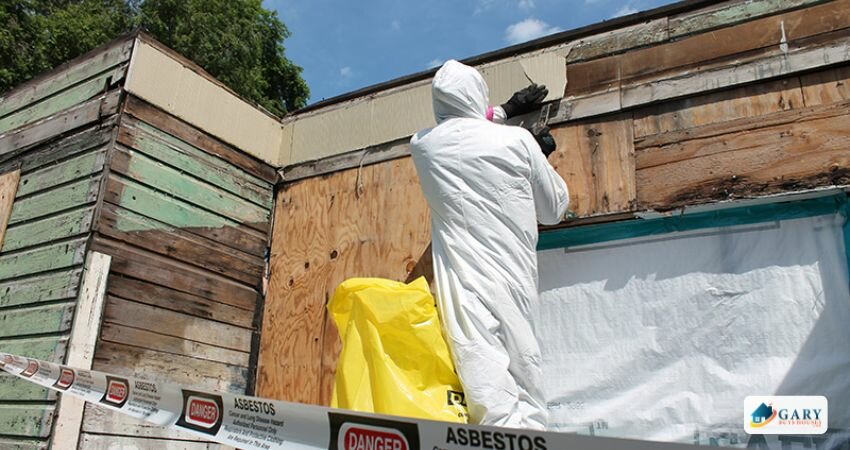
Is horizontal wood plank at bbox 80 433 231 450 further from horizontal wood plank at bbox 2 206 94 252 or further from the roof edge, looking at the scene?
the roof edge

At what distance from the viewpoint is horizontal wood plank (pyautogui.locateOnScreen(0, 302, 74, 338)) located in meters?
3.09

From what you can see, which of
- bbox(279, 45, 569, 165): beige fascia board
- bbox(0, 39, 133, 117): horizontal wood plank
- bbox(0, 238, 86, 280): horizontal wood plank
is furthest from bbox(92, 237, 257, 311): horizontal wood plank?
bbox(0, 39, 133, 117): horizontal wood plank

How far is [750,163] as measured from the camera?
106 inches

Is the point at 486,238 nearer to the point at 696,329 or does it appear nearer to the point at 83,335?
the point at 696,329

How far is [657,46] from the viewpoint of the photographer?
305 cm

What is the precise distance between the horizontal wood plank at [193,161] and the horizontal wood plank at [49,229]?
45 centimetres

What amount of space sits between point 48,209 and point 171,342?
1009mm

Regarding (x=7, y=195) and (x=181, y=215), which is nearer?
(x=181, y=215)

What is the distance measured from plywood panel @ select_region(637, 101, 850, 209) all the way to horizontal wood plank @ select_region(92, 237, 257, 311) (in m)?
2.35

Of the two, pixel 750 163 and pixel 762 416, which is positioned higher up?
pixel 750 163

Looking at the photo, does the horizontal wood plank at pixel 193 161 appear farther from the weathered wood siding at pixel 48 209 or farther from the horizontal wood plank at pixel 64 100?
the horizontal wood plank at pixel 64 100

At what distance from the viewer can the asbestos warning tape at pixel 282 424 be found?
117cm

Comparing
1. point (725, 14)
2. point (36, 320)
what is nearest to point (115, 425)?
point (36, 320)

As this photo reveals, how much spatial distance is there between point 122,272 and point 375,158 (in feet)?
4.90
